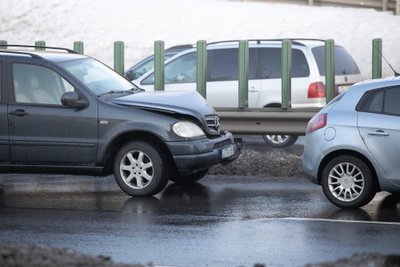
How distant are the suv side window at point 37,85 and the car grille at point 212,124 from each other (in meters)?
1.61

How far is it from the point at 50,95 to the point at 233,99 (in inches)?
224

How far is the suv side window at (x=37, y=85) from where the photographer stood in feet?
43.6

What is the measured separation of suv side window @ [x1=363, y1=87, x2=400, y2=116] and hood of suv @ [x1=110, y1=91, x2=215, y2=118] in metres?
2.14

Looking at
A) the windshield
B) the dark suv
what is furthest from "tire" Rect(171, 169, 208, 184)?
the windshield

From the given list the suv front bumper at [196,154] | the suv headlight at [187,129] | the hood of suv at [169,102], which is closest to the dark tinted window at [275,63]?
the hood of suv at [169,102]

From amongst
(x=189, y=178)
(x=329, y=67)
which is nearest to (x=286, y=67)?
(x=329, y=67)

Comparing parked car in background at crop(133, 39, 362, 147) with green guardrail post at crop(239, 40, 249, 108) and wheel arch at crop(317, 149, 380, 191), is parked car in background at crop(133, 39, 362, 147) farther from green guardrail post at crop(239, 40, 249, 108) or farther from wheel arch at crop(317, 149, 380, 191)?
wheel arch at crop(317, 149, 380, 191)

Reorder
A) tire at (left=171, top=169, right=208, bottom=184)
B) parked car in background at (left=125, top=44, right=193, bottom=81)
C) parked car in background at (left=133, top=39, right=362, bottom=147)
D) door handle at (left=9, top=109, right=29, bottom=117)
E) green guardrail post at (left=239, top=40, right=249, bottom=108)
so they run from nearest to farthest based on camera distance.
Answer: door handle at (left=9, top=109, right=29, bottom=117) → tire at (left=171, top=169, right=208, bottom=184) → green guardrail post at (left=239, top=40, right=249, bottom=108) → parked car in background at (left=133, top=39, right=362, bottom=147) → parked car in background at (left=125, top=44, right=193, bottom=81)

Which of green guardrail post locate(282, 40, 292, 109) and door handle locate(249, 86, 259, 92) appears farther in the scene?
door handle locate(249, 86, 259, 92)

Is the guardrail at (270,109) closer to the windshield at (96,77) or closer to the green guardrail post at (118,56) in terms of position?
the green guardrail post at (118,56)

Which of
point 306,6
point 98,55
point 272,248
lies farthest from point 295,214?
point 306,6

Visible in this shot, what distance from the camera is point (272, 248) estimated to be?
382 inches

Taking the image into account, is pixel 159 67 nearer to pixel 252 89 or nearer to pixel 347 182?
pixel 252 89

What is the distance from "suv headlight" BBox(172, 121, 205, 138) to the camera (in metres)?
13.0
